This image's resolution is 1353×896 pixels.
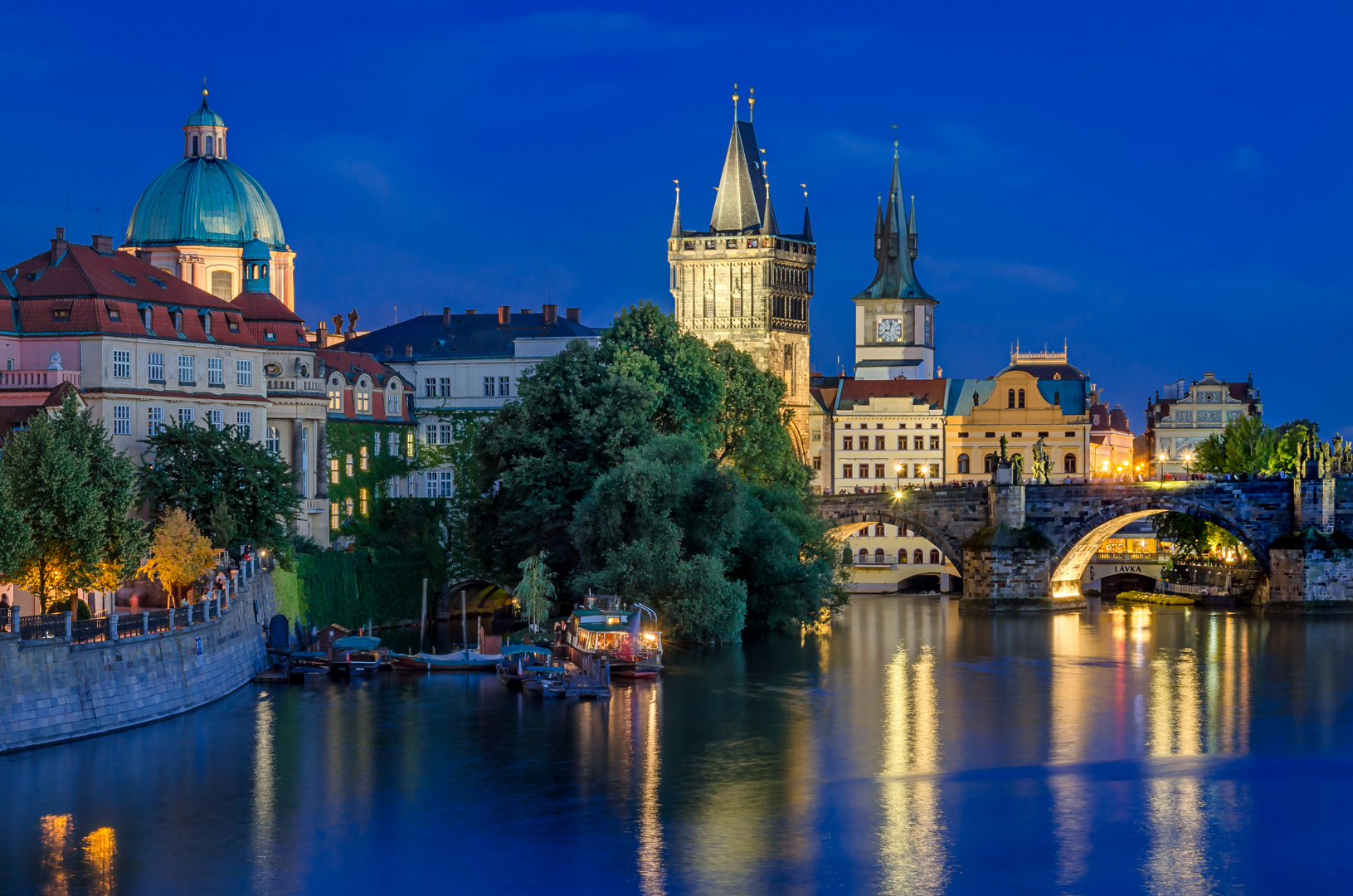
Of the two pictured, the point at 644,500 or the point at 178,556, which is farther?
the point at 644,500

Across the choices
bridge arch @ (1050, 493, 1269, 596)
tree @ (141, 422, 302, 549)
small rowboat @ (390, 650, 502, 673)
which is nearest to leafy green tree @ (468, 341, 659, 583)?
small rowboat @ (390, 650, 502, 673)

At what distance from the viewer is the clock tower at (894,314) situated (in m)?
161

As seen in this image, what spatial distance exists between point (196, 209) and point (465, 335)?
15596 mm

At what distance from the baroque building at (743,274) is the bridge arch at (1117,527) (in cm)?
4293

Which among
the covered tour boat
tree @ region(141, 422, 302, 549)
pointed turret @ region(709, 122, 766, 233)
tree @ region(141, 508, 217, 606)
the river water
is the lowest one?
the river water

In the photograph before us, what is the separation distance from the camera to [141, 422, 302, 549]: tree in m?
67.0

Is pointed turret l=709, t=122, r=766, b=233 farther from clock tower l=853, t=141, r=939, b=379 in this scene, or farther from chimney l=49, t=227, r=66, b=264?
chimney l=49, t=227, r=66, b=264

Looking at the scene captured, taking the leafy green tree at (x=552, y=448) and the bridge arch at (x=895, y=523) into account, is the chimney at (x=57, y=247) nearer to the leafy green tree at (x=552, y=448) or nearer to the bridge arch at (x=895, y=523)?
the leafy green tree at (x=552, y=448)

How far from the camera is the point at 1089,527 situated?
319ft

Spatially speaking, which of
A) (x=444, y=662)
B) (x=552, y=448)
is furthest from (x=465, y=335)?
(x=444, y=662)

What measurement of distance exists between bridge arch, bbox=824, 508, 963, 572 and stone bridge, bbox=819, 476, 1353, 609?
0.07 meters

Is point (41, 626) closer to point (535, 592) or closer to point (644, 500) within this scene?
point (535, 592)

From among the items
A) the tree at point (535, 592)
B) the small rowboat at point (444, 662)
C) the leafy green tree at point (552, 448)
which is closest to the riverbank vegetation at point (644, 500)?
the leafy green tree at point (552, 448)

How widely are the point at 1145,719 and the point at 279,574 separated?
100ft
